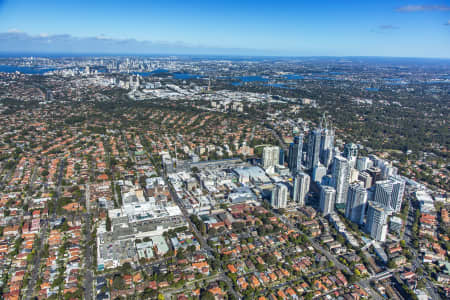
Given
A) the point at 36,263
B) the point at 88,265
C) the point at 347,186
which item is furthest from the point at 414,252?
the point at 36,263

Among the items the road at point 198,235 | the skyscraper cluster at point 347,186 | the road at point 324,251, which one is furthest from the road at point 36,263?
the skyscraper cluster at point 347,186

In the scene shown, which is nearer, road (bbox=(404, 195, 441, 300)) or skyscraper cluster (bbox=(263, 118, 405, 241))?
road (bbox=(404, 195, 441, 300))

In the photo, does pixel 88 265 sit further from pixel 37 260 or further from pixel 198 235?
pixel 198 235

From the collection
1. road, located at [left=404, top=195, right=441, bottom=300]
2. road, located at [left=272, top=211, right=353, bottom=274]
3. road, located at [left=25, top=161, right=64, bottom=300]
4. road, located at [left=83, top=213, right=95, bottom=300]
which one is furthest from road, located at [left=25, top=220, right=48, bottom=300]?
road, located at [left=404, top=195, right=441, bottom=300]

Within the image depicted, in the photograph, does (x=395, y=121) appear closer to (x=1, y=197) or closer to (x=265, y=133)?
(x=265, y=133)

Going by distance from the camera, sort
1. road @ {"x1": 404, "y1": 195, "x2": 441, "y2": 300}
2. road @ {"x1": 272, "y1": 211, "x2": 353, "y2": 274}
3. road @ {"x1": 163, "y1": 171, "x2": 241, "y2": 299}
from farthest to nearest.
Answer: road @ {"x1": 272, "y1": 211, "x2": 353, "y2": 274} → road @ {"x1": 404, "y1": 195, "x2": 441, "y2": 300} → road @ {"x1": 163, "y1": 171, "x2": 241, "y2": 299}

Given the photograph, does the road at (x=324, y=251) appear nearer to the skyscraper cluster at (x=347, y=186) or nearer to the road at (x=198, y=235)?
the skyscraper cluster at (x=347, y=186)

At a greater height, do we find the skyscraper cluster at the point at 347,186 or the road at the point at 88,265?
the skyscraper cluster at the point at 347,186

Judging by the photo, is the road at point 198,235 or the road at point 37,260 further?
the road at point 198,235

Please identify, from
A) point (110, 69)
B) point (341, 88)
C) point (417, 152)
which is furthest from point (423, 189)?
point (110, 69)

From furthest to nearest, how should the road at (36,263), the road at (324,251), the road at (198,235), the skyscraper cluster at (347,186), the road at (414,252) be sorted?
the skyscraper cluster at (347,186) → the road at (324,251) → the road at (414,252) → the road at (198,235) → the road at (36,263)

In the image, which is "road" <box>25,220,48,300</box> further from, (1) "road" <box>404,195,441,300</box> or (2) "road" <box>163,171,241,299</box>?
(1) "road" <box>404,195,441,300</box>

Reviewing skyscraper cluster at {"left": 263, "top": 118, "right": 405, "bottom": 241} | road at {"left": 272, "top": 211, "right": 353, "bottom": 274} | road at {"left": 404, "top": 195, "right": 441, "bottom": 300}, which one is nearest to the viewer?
road at {"left": 404, "top": 195, "right": 441, "bottom": 300}
